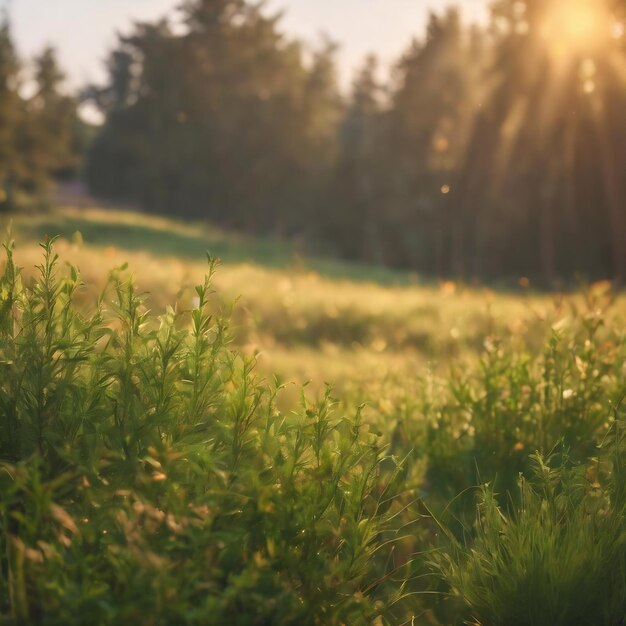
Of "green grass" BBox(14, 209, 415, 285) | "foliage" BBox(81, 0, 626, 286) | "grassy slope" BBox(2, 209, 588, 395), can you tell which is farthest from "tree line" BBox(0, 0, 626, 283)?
"grassy slope" BBox(2, 209, 588, 395)

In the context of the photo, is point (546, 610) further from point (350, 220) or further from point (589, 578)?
point (350, 220)

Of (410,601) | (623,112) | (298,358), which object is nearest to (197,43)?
(623,112)

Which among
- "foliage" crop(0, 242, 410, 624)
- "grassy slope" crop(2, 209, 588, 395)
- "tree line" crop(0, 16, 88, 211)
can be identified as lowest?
"grassy slope" crop(2, 209, 588, 395)

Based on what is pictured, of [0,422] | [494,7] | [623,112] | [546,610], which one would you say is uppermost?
[494,7]

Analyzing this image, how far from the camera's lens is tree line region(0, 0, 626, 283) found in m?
29.9

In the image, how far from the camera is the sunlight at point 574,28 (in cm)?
2080

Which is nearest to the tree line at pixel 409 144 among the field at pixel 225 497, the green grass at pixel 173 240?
the green grass at pixel 173 240

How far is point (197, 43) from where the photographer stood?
45.1 m

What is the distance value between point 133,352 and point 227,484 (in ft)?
2.13

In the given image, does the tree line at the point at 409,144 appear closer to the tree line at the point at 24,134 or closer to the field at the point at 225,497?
the tree line at the point at 24,134

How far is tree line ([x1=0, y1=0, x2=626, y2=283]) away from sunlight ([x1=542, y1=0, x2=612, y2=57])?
0.11 m

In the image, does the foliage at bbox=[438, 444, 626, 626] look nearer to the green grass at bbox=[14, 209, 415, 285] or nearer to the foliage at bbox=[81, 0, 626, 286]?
the green grass at bbox=[14, 209, 415, 285]

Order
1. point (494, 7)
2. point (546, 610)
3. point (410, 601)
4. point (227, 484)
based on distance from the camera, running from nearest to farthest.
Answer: point (227, 484)
point (546, 610)
point (410, 601)
point (494, 7)

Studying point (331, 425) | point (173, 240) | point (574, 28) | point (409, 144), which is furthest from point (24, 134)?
point (331, 425)
